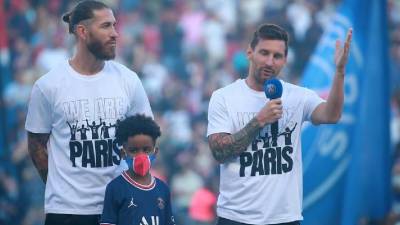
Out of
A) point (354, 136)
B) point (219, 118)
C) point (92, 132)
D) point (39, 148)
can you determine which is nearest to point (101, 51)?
point (92, 132)

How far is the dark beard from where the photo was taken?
340 inches

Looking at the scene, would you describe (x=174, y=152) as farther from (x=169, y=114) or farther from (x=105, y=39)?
(x=105, y=39)

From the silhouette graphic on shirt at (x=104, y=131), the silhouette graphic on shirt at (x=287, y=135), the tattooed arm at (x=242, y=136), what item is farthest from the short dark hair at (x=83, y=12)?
the silhouette graphic on shirt at (x=287, y=135)

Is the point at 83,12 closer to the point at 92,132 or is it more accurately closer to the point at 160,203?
the point at 92,132

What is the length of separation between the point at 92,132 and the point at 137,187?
0.48m

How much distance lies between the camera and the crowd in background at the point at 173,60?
16391mm

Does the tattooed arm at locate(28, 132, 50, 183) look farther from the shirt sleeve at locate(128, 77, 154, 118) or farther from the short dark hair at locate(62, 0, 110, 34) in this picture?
the short dark hair at locate(62, 0, 110, 34)

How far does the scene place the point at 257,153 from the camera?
877cm

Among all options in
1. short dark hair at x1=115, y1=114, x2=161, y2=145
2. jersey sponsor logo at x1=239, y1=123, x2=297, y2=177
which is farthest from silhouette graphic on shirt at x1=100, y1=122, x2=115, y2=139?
jersey sponsor logo at x1=239, y1=123, x2=297, y2=177

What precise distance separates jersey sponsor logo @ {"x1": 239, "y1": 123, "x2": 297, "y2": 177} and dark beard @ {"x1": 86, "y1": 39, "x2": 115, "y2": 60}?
107cm

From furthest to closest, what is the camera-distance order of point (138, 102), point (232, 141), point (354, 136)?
1. point (354, 136)
2. point (138, 102)
3. point (232, 141)

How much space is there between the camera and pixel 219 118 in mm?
8883

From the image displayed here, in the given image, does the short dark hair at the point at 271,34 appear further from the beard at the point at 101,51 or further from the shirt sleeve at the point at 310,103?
the beard at the point at 101,51

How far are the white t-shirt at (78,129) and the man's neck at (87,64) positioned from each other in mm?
38
